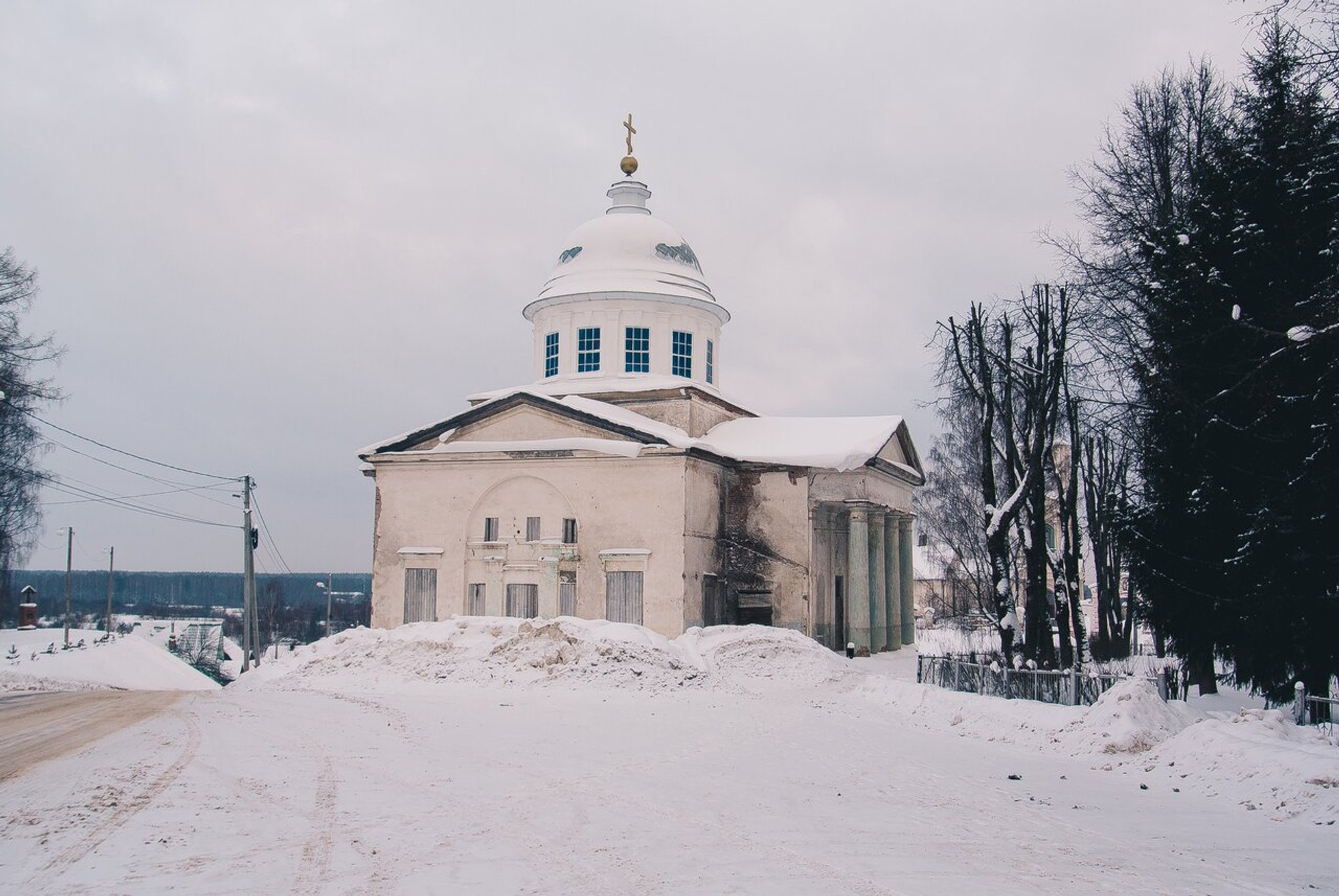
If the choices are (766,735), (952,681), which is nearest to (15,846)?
(766,735)

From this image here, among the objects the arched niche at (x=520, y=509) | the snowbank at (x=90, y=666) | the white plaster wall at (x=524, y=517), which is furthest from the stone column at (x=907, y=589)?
the snowbank at (x=90, y=666)

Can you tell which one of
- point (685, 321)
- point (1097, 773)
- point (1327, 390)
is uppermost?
point (685, 321)

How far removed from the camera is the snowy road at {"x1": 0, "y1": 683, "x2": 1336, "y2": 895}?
7.43 m

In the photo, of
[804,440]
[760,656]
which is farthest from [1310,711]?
[804,440]

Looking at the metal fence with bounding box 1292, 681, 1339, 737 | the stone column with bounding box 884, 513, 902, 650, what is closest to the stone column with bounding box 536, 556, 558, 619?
the stone column with bounding box 884, 513, 902, 650

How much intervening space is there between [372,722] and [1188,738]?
412 inches

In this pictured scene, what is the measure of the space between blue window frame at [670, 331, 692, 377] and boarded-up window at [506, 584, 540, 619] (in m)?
8.54

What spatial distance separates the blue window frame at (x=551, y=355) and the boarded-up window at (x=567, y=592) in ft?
25.7

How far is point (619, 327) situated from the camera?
1355 inches

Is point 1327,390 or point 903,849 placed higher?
point 1327,390

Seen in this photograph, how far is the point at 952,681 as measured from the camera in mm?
19141

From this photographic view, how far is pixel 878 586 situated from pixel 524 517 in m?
11.1

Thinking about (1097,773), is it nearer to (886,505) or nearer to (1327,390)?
(1327,390)

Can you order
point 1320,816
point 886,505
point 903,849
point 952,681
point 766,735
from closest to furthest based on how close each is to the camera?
point 903,849, point 1320,816, point 766,735, point 952,681, point 886,505
